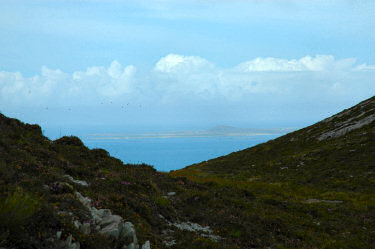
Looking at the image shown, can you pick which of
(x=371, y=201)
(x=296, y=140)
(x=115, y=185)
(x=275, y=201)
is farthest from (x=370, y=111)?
(x=115, y=185)

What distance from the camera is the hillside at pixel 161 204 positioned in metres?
9.20

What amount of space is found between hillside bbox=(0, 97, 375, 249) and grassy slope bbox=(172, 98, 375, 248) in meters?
0.11

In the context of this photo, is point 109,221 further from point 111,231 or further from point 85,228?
point 85,228

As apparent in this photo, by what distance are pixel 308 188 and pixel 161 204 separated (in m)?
20.8

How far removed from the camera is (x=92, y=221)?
10852mm

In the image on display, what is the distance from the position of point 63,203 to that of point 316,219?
1828cm

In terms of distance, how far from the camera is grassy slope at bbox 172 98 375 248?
17594mm

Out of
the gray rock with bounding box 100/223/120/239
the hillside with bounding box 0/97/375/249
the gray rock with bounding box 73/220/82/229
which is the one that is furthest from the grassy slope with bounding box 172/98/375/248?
the gray rock with bounding box 73/220/82/229

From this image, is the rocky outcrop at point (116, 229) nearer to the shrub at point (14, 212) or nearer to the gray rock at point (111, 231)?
the gray rock at point (111, 231)

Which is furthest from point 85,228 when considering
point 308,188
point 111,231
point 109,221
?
point 308,188

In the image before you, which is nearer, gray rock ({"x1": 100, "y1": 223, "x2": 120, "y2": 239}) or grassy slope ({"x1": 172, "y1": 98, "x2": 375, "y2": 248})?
gray rock ({"x1": 100, "y1": 223, "x2": 120, "y2": 239})

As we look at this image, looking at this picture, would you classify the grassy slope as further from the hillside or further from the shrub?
the shrub

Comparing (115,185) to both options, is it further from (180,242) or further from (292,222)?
(292,222)

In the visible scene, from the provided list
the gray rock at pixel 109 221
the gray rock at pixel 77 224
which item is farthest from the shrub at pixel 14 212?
the gray rock at pixel 109 221
